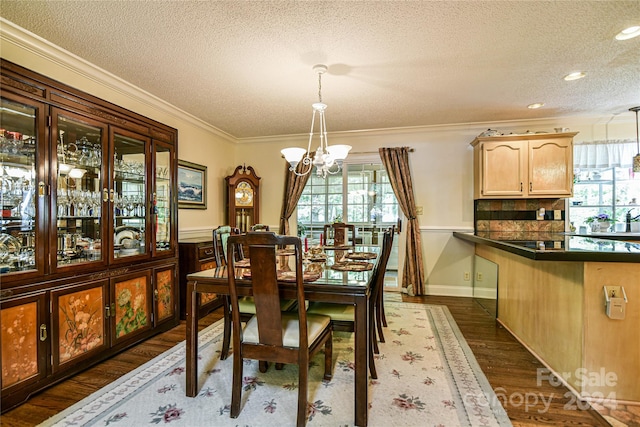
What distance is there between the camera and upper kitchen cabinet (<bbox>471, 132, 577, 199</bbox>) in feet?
12.4

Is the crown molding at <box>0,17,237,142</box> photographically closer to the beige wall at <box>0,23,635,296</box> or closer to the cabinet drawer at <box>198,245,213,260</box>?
the beige wall at <box>0,23,635,296</box>

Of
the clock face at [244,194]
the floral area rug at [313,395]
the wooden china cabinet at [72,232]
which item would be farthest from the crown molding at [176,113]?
the floral area rug at [313,395]

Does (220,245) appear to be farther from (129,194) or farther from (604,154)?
(604,154)

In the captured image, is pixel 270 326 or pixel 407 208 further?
pixel 407 208

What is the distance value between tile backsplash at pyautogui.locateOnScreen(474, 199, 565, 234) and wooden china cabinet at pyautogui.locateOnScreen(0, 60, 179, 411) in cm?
410

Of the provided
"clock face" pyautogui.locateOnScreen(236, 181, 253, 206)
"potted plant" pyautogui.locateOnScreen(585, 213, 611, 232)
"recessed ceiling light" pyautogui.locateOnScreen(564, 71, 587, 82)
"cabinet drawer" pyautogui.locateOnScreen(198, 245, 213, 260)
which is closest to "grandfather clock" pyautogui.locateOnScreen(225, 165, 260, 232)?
"clock face" pyautogui.locateOnScreen(236, 181, 253, 206)

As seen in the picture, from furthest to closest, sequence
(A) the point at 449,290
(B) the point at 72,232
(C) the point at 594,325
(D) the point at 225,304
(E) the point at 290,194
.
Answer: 1. (E) the point at 290,194
2. (A) the point at 449,290
3. (D) the point at 225,304
4. (B) the point at 72,232
5. (C) the point at 594,325

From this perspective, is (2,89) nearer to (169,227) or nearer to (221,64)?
(221,64)

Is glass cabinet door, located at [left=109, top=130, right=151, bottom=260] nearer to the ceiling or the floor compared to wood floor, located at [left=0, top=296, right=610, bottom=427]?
nearer to the ceiling

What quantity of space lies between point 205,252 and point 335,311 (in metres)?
2.05

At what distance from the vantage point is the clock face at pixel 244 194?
4.74 meters

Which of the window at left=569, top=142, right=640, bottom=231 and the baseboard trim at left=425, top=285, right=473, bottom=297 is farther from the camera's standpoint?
the baseboard trim at left=425, top=285, right=473, bottom=297

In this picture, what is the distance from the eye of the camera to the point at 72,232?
2.29 m

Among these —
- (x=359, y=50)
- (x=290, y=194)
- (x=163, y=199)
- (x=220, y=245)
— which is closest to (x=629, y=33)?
(x=359, y=50)
